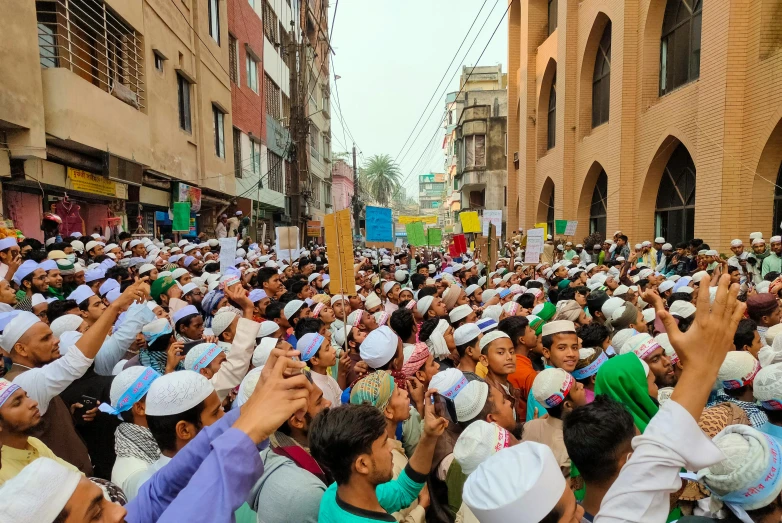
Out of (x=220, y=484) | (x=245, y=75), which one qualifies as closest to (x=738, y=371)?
(x=220, y=484)

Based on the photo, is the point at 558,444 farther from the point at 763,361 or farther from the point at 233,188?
the point at 233,188

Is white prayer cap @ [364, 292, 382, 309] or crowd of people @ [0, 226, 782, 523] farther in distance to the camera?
white prayer cap @ [364, 292, 382, 309]

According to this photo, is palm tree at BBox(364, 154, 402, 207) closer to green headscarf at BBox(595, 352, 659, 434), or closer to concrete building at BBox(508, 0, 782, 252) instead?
concrete building at BBox(508, 0, 782, 252)

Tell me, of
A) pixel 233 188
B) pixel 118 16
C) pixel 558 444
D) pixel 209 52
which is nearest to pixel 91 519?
pixel 558 444

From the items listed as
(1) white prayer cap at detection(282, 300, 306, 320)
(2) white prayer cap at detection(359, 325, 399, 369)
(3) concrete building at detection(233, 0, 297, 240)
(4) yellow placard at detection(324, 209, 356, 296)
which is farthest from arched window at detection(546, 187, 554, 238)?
(2) white prayer cap at detection(359, 325, 399, 369)

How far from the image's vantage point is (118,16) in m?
11.0

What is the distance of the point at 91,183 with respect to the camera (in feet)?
34.9

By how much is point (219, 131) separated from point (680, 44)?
49.1 feet

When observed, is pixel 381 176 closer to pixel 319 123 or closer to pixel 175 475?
pixel 319 123

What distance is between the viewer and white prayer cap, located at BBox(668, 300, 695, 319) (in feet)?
16.9

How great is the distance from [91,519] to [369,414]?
100 cm

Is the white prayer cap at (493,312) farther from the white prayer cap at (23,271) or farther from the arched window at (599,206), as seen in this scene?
the arched window at (599,206)

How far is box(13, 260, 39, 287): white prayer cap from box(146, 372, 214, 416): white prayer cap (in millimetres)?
4905

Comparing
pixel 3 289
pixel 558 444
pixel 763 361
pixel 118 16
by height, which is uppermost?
pixel 118 16
